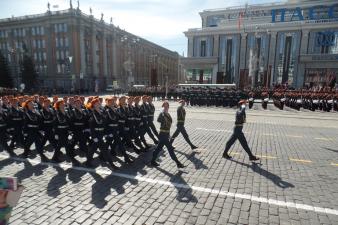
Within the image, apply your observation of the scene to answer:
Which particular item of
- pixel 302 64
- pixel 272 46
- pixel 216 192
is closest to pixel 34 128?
pixel 216 192

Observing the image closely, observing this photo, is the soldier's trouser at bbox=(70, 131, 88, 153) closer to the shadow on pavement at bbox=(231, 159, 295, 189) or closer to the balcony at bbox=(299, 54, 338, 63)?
the shadow on pavement at bbox=(231, 159, 295, 189)

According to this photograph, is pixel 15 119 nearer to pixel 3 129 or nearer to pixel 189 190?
pixel 3 129

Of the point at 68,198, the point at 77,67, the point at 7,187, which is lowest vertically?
the point at 68,198

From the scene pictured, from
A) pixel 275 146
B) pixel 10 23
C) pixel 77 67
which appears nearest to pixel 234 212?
pixel 275 146

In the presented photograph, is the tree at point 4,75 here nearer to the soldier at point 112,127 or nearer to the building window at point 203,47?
the building window at point 203,47

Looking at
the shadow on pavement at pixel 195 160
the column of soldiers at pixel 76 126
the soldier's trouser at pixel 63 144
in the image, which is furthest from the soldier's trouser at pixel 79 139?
the shadow on pavement at pixel 195 160

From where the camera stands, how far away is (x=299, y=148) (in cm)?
891

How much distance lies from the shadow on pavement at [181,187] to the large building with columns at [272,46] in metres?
42.6

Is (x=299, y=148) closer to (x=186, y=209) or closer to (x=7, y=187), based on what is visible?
(x=186, y=209)

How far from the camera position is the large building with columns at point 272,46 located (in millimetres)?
47875

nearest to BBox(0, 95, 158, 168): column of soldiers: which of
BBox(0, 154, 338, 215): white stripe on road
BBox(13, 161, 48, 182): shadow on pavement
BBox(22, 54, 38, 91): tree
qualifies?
BBox(0, 154, 338, 215): white stripe on road

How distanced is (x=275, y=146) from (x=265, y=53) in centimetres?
4919

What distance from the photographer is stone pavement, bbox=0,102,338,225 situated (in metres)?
4.39

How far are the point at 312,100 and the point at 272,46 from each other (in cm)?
3420
